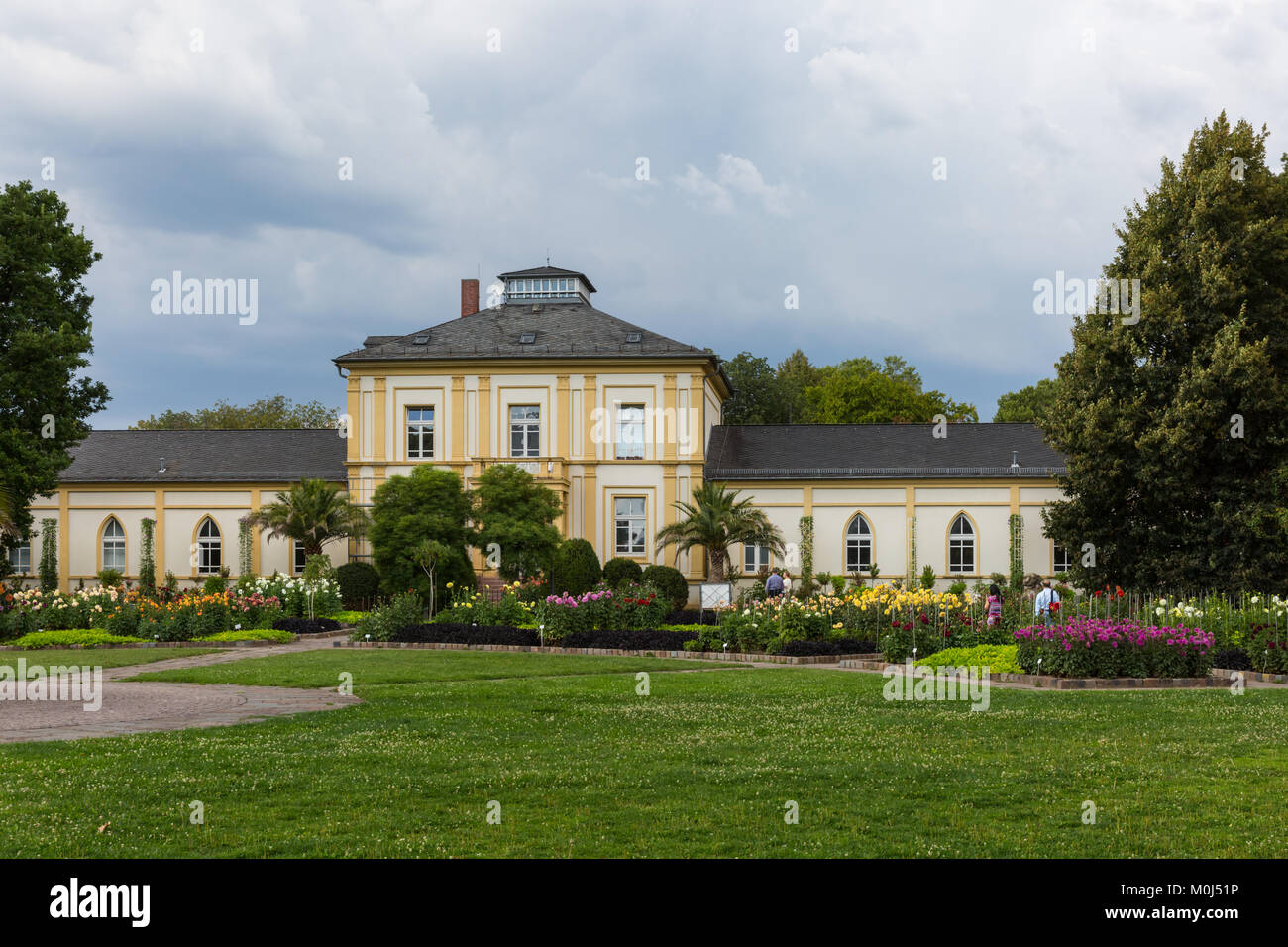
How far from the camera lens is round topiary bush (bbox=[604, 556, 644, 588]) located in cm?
3775

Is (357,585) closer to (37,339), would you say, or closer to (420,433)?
(420,433)

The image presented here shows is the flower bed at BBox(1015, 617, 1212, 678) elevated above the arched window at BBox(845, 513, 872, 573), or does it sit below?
below

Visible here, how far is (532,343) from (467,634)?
21.7 m

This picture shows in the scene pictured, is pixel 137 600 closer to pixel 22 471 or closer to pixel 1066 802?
pixel 22 471

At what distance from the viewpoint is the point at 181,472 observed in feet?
151

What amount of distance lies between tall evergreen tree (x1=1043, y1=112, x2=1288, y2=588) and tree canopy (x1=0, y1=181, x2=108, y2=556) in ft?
89.1

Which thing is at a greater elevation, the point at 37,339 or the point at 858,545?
the point at 37,339

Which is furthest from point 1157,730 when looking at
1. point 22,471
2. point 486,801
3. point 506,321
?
point 506,321

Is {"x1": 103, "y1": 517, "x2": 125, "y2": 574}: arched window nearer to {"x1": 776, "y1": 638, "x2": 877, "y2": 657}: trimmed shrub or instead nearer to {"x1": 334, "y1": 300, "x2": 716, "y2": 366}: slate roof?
{"x1": 334, "y1": 300, "x2": 716, "y2": 366}: slate roof

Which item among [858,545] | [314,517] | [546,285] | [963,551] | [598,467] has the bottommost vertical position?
[963,551]

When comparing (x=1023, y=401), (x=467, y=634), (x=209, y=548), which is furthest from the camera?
(x=1023, y=401)

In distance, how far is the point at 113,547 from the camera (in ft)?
151

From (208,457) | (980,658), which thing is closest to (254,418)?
(208,457)

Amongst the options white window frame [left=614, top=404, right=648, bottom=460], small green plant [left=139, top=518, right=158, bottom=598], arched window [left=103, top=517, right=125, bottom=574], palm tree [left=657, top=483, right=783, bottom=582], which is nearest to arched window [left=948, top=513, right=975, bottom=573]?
palm tree [left=657, top=483, right=783, bottom=582]
